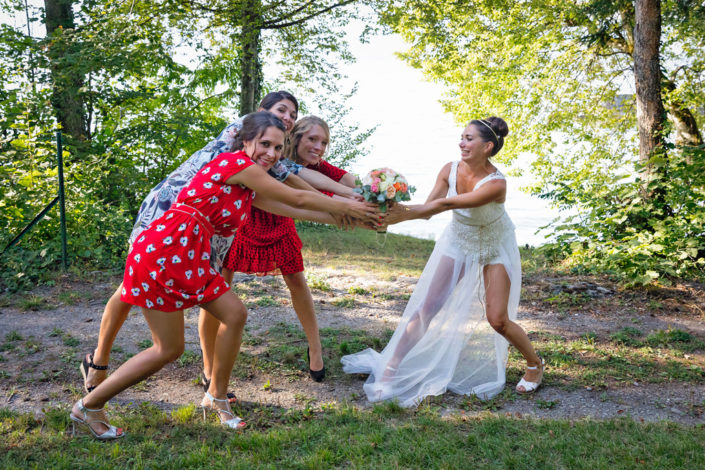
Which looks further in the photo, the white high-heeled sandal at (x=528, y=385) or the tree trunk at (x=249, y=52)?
the tree trunk at (x=249, y=52)

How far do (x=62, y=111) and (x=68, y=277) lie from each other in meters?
4.15

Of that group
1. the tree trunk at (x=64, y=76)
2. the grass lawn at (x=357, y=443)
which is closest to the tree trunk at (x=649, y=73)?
the grass lawn at (x=357, y=443)

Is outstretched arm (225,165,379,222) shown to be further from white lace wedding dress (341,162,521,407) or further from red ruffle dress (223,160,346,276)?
white lace wedding dress (341,162,521,407)

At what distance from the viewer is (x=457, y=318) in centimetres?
455

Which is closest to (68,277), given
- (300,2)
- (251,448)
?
(251,448)

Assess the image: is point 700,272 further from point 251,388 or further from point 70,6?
point 70,6

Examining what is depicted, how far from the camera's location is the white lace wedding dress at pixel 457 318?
436 cm

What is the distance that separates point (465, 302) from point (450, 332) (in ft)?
0.89

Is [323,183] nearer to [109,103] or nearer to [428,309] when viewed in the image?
[428,309]

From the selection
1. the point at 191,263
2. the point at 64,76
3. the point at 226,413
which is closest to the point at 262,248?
the point at 191,263

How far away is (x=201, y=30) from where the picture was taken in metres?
12.0

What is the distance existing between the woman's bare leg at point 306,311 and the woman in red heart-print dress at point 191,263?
1.05 meters

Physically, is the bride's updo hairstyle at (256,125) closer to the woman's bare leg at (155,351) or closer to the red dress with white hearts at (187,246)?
the red dress with white hearts at (187,246)

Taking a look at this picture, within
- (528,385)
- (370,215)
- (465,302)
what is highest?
(370,215)
